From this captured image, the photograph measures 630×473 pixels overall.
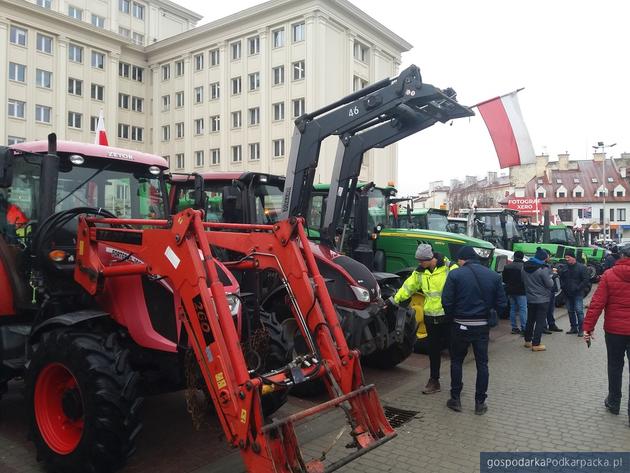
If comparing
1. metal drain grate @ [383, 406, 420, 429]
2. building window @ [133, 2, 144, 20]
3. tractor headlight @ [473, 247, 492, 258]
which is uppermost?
building window @ [133, 2, 144, 20]

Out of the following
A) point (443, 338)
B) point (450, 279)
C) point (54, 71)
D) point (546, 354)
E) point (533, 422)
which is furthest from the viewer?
point (54, 71)

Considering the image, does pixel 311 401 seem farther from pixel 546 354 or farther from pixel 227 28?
pixel 227 28

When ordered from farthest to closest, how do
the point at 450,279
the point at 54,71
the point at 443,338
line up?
1. the point at 54,71
2. the point at 443,338
3. the point at 450,279

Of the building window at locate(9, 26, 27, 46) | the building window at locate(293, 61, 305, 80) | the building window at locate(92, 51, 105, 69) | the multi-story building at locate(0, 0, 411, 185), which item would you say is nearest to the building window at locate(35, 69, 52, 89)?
the multi-story building at locate(0, 0, 411, 185)

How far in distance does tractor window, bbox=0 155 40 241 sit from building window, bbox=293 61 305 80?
1308 inches

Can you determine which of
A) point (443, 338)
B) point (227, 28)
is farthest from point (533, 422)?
point (227, 28)

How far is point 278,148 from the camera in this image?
39.0 meters

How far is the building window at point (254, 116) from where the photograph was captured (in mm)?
39938

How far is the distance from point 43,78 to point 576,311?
39352 millimetres

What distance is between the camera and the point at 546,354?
30.8ft

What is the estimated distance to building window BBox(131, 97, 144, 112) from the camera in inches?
1806

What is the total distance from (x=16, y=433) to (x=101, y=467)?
1.82 metres

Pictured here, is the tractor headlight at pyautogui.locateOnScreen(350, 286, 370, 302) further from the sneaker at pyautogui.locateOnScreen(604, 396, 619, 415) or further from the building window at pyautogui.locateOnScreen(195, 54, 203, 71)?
the building window at pyautogui.locateOnScreen(195, 54, 203, 71)

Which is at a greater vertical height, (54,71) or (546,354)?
(54,71)
